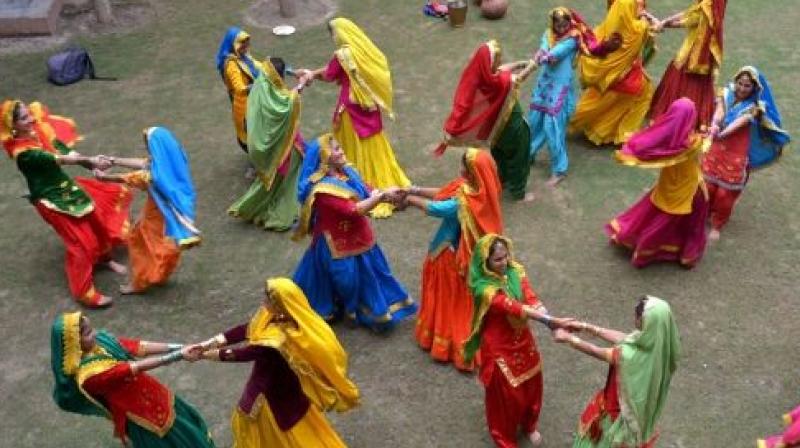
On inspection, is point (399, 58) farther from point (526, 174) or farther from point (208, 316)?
point (208, 316)

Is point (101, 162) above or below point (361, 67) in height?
below

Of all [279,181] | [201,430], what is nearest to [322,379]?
[201,430]

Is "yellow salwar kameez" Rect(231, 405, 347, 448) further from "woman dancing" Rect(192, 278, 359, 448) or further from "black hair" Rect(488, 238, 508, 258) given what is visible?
"black hair" Rect(488, 238, 508, 258)

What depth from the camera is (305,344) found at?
14.5 feet

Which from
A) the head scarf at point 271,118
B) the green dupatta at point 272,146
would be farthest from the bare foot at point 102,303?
the head scarf at point 271,118

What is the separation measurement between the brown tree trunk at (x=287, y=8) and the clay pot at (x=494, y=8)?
8.50ft

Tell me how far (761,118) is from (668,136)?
1122 mm

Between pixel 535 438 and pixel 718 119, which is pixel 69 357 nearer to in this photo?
pixel 535 438

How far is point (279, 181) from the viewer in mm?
7449

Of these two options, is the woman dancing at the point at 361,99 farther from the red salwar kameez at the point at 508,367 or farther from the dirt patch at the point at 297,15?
the dirt patch at the point at 297,15

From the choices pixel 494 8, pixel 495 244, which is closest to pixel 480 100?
pixel 495 244

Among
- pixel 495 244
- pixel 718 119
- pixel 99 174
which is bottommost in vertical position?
pixel 99 174

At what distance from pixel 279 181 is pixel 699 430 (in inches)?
157

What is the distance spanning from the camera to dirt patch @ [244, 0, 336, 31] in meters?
11.4
